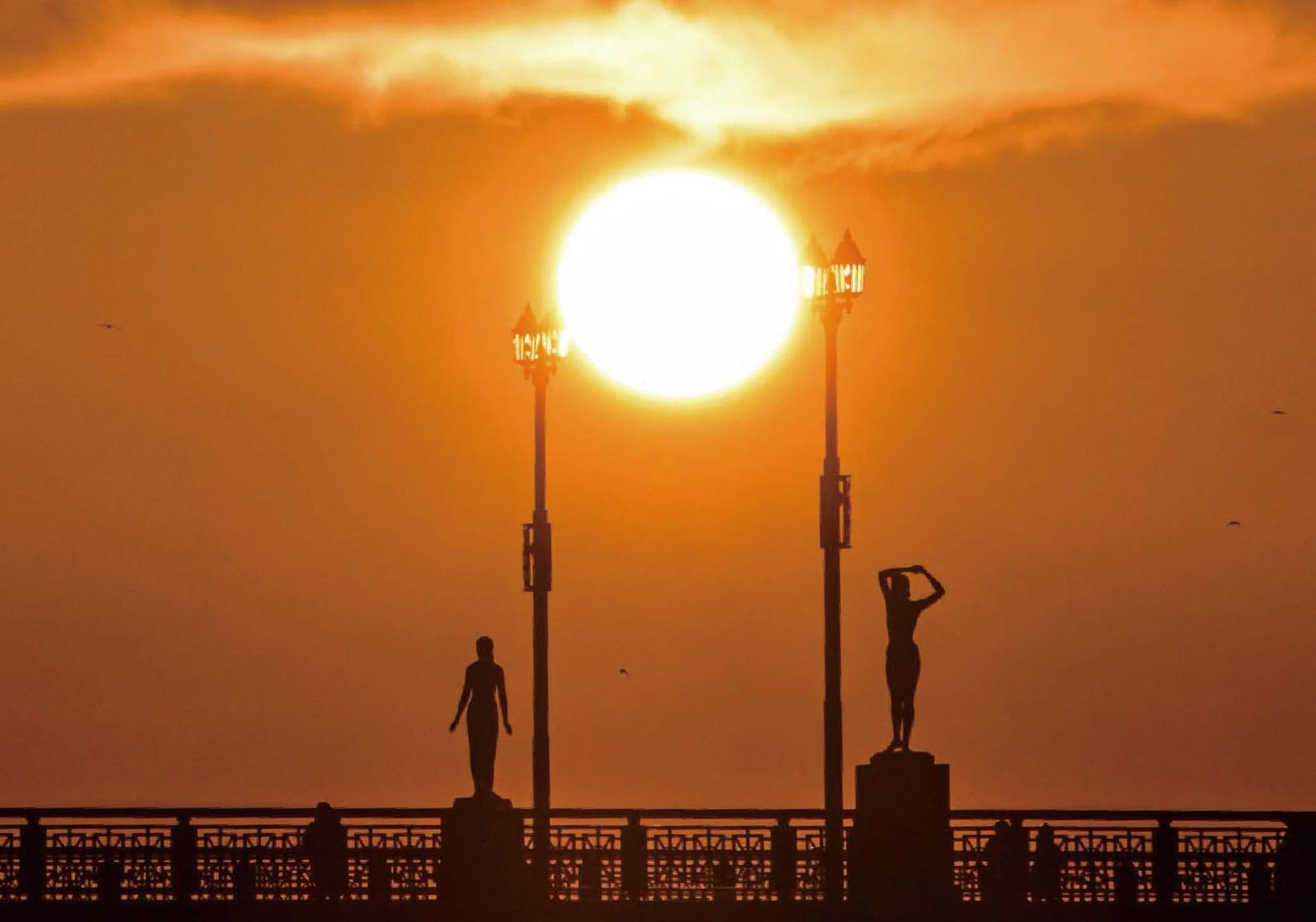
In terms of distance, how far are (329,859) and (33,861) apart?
324 centimetres

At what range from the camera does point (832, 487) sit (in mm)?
27688

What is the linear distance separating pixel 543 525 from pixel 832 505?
19.9ft

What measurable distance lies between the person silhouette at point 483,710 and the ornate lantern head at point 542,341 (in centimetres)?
683

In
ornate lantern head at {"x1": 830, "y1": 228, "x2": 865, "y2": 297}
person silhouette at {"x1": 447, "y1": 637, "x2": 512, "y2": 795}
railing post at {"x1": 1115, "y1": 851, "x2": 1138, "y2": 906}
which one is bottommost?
railing post at {"x1": 1115, "y1": 851, "x2": 1138, "y2": 906}

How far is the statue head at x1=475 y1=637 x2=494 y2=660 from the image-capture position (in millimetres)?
25750

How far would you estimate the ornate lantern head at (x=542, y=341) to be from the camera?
32.3 meters

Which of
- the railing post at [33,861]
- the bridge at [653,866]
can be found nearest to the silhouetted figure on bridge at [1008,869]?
the bridge at [653,866]

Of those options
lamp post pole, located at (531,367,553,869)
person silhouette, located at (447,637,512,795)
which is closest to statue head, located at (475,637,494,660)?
person silhouette, located at (447,637,512,795)

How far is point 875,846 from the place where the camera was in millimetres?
24109

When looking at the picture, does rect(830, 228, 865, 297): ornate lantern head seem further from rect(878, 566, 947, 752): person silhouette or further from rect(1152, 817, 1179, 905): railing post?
rect(1152, 817, 1179, 905): railing post

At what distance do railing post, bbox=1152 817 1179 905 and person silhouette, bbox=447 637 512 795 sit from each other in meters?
6.96

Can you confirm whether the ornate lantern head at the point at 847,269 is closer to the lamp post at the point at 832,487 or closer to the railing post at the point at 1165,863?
the lamp post at the point at 832,487

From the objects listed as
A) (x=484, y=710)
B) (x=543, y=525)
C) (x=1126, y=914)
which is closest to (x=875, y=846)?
(x=1126, y=914)

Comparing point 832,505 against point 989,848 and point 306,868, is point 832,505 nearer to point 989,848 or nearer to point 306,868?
point 989,848
